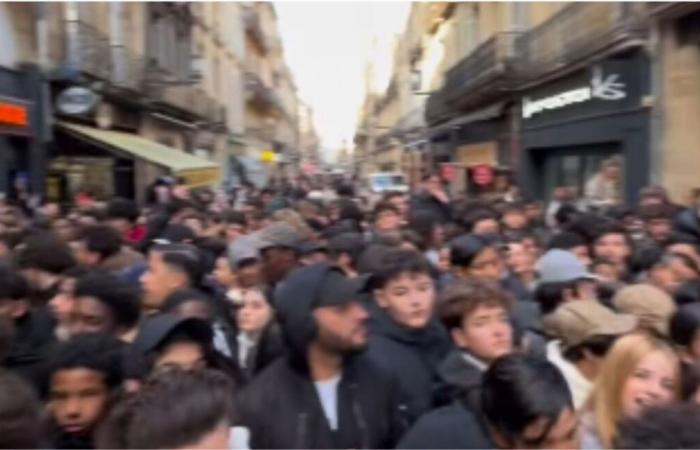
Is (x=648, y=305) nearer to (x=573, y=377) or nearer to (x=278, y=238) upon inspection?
(x=573, y=377)

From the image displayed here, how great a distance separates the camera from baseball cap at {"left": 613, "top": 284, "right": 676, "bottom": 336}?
493 centimetres

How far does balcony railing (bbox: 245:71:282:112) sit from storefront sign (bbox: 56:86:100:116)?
3633cm

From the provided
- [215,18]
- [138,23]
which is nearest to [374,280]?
[138,23]

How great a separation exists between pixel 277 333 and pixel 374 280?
46cm

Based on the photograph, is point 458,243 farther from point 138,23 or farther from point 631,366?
point 138,23

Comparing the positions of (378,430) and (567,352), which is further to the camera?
(567,352)

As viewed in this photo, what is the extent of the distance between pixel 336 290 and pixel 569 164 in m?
17.8

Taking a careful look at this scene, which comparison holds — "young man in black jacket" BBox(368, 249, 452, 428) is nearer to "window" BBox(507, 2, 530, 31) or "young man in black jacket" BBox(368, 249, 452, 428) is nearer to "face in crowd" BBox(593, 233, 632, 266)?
"face in crowd" BBox(593, 233, 632, 266)

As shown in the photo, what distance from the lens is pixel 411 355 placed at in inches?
181

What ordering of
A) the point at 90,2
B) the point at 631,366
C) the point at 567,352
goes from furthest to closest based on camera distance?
the point at 90,2, the point at 567,352, the point at 631,366

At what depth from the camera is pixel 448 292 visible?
4.43 m

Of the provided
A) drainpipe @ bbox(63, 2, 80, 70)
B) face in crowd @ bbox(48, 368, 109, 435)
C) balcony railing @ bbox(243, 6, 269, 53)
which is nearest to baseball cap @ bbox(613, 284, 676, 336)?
face in crowd @ bbox(48, 368, 109, 435)

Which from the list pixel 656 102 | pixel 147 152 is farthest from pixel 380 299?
pixel 147 152

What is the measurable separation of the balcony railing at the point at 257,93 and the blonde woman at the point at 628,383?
52638 millimetres
